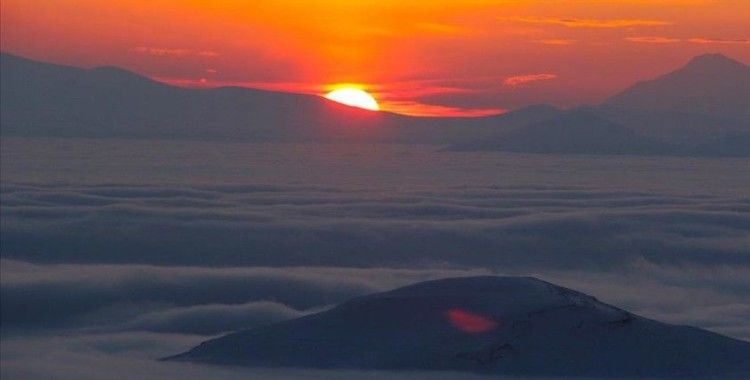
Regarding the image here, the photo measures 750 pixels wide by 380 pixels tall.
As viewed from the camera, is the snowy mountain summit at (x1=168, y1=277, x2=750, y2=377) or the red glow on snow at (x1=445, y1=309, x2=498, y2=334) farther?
the red glow on snow at (x1=445, y1=309, x2=498, y2=334)

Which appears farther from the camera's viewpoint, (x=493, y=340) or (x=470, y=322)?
(x=470, y=322)

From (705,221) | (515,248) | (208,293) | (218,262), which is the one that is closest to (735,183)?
(705,221)

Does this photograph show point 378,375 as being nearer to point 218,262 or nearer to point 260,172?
point 218,262

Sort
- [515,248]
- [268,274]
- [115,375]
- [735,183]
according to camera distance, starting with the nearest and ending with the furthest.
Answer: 1. [115,375]
2. [268,274]
3. [515,248]
4. [735,183]

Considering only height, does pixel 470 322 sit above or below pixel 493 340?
above
